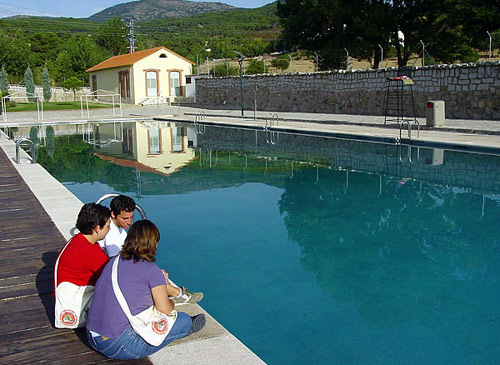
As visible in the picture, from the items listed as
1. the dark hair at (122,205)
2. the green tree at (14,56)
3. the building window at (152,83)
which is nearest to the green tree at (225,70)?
the building window at (152,83)

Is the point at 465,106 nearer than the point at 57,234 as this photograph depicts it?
No

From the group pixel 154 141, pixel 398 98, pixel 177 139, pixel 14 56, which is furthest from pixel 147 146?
pixel 14 56

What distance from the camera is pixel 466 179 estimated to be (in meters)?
10.6

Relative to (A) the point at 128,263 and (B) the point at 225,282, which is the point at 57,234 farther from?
(A) the point at 128,263

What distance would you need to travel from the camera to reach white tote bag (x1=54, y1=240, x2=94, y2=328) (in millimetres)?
3555

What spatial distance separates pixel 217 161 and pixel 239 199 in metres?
4.42

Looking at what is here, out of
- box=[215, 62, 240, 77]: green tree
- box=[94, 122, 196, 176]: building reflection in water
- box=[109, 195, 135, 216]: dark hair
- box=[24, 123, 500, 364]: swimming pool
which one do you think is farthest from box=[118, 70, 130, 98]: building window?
box=[109, 195, 135, 216]: dark hair

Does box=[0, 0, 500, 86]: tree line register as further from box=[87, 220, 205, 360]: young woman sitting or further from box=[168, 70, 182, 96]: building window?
box=[87, 220, 205, 360]: young woman sitting

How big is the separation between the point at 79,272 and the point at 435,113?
637 inches

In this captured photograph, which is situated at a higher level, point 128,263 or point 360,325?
point 128,263

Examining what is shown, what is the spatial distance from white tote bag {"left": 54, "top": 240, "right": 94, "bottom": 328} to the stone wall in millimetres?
19633

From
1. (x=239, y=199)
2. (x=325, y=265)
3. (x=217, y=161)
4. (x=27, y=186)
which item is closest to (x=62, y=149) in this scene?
(x=217, y=161)

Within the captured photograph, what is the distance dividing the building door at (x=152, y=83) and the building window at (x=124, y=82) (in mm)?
1755

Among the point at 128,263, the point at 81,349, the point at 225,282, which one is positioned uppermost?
the point at 128,263
